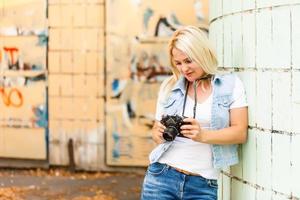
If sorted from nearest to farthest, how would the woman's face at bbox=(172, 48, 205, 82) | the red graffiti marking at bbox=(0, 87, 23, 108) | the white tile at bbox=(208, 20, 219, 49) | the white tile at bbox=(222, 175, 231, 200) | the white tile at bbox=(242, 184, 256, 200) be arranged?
the woman's face at bbox=(172, 48, 205, 82) → the white tile at bbox=(242, 184, 256, 200) → the white tile at bbox=(222, 175, 231, 200) → the white tile at bbox=(208, 20, 219, 49) → the red graffiti marking at bbox=(0, 87, 23, 108)

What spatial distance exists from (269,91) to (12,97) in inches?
214

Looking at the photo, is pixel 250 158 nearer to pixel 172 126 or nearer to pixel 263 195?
pixel 263 195

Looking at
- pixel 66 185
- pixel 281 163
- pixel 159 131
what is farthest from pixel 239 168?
pixel 66 185

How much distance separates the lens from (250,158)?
338cm

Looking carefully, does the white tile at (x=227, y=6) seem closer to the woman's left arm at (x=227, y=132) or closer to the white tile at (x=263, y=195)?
the woman's left arm at (x=227, y=132)

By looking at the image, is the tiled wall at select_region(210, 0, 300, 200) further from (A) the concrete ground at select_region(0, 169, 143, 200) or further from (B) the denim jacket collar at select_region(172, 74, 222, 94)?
(A) the concrete ground at select_region(0, 169, 143, 200)

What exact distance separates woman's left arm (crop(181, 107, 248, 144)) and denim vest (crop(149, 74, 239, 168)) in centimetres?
5

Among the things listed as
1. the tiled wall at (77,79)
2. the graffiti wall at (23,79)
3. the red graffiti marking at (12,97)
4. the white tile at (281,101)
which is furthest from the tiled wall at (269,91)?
the red graffiti marking at (12,97)

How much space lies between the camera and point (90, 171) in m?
7.95

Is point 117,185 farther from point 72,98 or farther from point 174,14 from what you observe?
point 174,14

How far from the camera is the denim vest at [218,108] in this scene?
10.3 ft

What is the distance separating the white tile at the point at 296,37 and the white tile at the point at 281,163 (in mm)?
392

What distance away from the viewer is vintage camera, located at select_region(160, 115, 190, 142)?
3090 mm

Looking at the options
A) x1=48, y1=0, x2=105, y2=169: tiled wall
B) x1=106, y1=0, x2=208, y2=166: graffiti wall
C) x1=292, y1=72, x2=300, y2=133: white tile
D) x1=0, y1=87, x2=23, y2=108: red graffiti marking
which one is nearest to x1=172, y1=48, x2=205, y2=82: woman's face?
x1=292, y1=72, x2=300, y2=133: white tile
